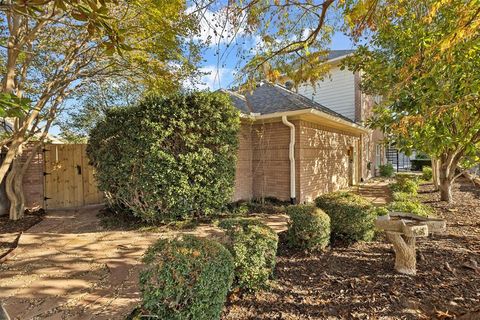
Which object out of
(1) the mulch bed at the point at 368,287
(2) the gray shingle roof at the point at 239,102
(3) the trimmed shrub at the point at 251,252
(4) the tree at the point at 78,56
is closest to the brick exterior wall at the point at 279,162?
(2) the gray shingle roof at the point at 239,102

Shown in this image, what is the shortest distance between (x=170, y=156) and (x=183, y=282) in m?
3.84

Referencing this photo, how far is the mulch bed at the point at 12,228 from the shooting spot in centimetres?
482

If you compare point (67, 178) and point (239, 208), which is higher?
point (67, 178)

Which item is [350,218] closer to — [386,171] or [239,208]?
[239,208]

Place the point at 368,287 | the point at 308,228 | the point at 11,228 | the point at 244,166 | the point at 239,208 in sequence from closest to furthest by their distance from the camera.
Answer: the point at 368,287, the point at 308,228, the point at 11,228, the point at 239,208, the point at 244,166

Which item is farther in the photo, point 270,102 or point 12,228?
point 270,102

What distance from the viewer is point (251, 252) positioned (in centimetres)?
315

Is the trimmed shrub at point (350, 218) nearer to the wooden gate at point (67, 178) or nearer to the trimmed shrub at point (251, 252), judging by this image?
the trimmed shrub at point (251, 252)

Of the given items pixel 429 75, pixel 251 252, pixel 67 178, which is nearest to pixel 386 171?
pixel 429 75

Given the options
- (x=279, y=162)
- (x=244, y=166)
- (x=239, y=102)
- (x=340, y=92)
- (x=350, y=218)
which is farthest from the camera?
(x=340, y=92)

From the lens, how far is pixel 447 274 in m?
3.60

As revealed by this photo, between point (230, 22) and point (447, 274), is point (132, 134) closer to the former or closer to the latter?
point (230, 22)

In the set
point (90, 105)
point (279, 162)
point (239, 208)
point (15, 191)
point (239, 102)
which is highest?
point (90, 105)

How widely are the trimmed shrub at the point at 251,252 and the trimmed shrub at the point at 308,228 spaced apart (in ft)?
3.21
